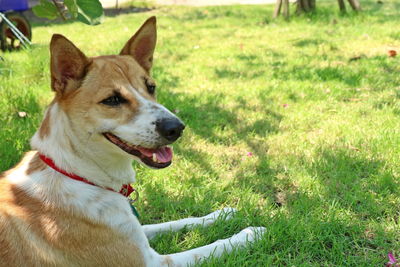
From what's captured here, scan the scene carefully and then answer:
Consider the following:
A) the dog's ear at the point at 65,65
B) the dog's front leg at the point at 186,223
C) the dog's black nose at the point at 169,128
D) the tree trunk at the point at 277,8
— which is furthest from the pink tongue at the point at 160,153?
the tree trunk at the point at 277,8

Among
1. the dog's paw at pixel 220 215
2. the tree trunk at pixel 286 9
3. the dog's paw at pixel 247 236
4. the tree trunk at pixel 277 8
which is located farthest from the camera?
the tree trunk at pixel 277 8

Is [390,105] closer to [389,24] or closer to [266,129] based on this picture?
[266,129]

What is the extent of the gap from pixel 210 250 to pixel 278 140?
1.96 m

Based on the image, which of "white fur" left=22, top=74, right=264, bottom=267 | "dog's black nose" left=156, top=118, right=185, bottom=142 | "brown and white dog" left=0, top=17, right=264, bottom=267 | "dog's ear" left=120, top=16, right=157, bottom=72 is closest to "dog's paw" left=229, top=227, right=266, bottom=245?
"brown and white dog" left=0, top=17, right=264, bottom=267

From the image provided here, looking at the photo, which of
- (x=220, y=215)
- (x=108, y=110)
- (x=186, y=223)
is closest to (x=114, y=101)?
(x=108, y=110)

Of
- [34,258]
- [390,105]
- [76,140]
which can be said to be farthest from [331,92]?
[34,258]

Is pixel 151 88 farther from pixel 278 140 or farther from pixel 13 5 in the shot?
pixel 13 5

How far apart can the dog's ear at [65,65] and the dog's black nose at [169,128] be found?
1.93 feet

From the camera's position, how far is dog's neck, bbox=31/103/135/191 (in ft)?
8.08

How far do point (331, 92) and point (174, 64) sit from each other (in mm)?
2805

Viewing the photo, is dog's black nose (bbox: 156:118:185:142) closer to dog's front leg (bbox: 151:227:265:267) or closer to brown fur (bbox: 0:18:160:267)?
brown fur (bbox: 0:18:160:267)

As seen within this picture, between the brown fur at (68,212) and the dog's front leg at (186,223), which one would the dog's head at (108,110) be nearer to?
the brown fur at (68,212)

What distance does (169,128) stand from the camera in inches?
96.0

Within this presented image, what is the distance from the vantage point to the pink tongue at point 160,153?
251 centimetres
